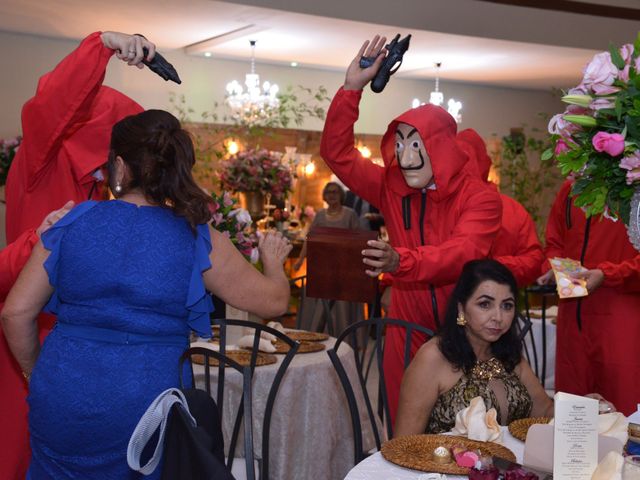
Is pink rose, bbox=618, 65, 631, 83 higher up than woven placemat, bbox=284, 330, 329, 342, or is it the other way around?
pink rose, bbox=618, 65, 631, 83

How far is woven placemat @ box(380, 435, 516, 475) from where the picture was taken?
200 cm

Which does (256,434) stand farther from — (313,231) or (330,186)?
(330,186)

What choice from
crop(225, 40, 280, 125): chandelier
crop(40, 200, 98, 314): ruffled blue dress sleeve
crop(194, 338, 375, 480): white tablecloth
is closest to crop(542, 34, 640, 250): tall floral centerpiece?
crop(40, 200, 98, 314): ruffled blue dress sleeve

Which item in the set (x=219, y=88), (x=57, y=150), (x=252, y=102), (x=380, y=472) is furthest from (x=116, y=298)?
(x=219, y=88)

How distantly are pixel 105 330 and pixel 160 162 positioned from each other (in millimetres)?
411

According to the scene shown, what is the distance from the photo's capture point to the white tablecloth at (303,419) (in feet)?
11.3

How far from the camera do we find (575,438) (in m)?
1.75

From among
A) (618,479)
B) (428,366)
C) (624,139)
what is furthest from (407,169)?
(618,479)

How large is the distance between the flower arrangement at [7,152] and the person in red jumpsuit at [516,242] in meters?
4.20

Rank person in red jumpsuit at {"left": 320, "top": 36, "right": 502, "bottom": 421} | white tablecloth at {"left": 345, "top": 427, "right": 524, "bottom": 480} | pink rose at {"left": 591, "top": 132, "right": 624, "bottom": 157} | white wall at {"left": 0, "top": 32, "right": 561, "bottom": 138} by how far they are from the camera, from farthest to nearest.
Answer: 1. white wall at {"left": 0, "top": 32, "right": 561, "bottom": 138}
2. person in red jumpsuit at {"left": 320, "top": 36, "right": 502, "bottom": 421}
3. white tablecloth at {"left": 345, "top": 427, "right": 524, "bottom": 480}
4. pink rose at {"left": 591, "top": 132, "right": 624, "bottom": 157}

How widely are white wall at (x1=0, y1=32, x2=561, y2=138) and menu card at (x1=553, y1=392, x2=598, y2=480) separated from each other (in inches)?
338

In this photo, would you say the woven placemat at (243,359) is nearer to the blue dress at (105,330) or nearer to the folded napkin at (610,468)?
the blue dress at (105,330)

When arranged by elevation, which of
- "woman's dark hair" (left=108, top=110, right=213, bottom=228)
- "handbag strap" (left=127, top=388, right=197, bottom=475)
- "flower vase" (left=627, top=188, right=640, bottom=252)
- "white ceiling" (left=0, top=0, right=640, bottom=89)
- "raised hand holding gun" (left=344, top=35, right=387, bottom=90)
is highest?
"white ceiling" (left=0, top=0, right=640, bottom=89)

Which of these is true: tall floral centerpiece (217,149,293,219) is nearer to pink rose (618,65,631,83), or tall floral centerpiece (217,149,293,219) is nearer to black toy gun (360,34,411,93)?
black toy gun (360,34,411,93)
